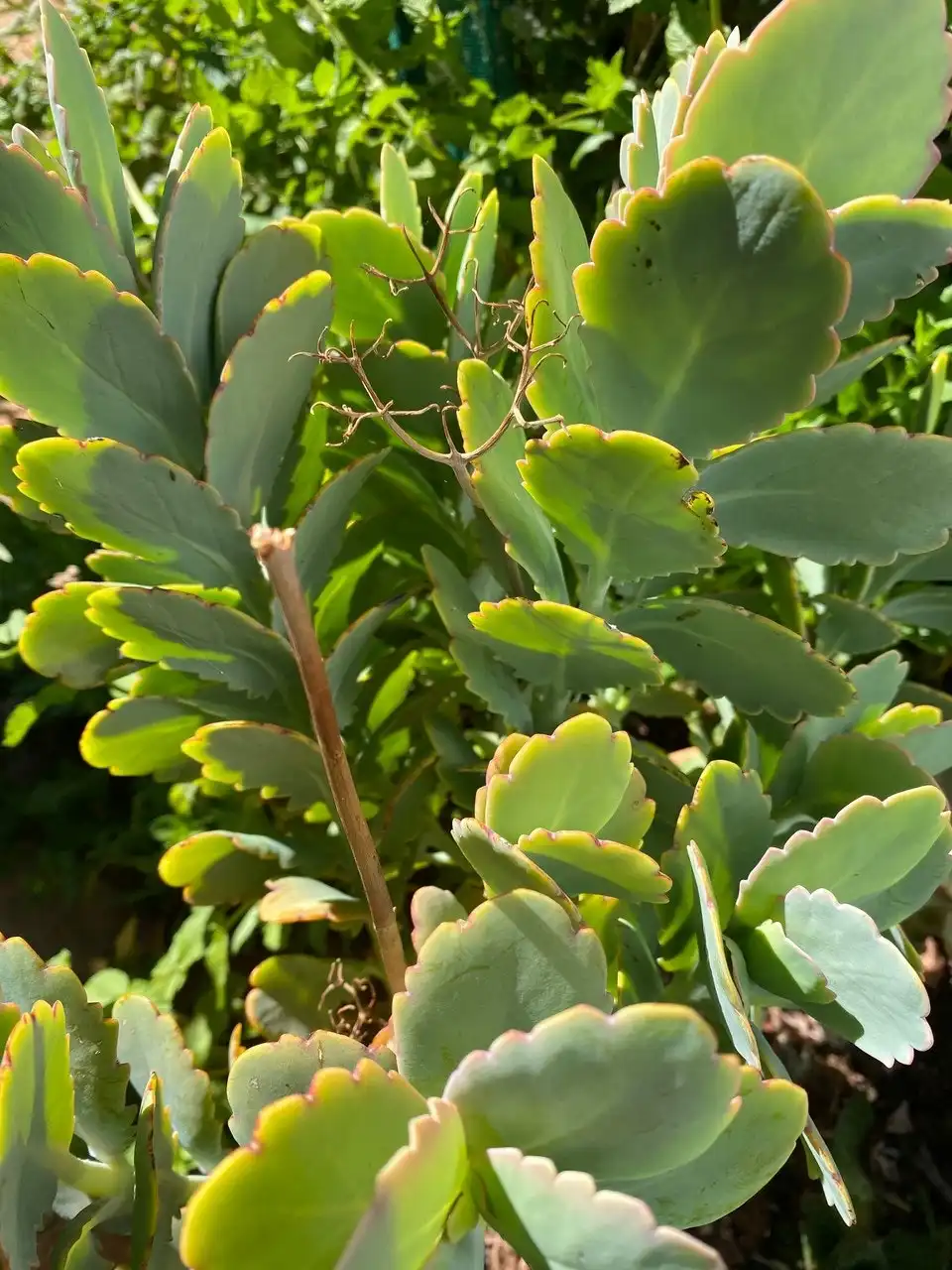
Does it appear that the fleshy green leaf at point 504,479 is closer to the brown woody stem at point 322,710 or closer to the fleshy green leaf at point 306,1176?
the brown woody stem at point 322,710

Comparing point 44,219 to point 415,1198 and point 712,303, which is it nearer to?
point 712,303

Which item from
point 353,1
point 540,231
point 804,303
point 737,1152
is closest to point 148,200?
point 353,1

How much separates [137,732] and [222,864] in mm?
109

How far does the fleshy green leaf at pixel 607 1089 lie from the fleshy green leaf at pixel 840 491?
0.23 meters

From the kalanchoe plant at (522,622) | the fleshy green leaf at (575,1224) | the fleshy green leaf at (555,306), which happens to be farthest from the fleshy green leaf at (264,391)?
the fleshy green leaf at (575,1224)

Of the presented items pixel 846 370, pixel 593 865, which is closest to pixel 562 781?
pixel 593 865

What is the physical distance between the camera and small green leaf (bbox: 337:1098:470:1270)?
0.78ft

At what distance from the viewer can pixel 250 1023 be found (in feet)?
1.99

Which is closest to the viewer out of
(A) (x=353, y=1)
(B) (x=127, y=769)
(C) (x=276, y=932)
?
(B) (x=127, y=769)

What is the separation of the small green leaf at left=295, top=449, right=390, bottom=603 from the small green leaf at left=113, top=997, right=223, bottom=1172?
0.74 ft

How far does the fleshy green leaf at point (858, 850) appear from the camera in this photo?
1.19 feet

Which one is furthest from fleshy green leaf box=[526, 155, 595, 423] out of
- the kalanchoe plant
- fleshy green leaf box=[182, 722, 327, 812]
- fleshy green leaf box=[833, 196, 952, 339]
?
fleshy green leaf box=[182, 722, 327, 812]

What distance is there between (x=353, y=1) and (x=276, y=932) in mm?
829

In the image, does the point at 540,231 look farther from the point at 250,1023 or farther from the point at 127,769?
the point at 250,1023
